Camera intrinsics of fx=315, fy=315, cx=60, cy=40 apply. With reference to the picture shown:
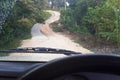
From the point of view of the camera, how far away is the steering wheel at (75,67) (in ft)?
1.69

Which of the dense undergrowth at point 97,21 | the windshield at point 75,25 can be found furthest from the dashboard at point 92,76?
the dense undergrowth at point 97,21

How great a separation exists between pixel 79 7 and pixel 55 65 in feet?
4.98

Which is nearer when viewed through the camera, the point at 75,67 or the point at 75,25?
the point at 75,67

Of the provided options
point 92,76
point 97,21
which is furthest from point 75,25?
point 92,76

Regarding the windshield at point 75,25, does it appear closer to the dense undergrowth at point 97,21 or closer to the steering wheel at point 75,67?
the dense undergrowth at point 97,21

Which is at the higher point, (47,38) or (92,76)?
(92,76)

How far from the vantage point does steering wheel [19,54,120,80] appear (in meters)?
0.51

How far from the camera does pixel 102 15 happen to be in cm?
213

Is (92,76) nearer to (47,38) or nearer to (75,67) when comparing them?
(75,67)

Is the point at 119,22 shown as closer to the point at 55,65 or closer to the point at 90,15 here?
the point at 90,15

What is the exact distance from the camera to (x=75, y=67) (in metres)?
0.52

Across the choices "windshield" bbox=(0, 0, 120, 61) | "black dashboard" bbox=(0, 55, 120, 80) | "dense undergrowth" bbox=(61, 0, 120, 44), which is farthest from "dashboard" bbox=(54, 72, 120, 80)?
"dense undergrowth" bbox=(61, 0, 120, 44)

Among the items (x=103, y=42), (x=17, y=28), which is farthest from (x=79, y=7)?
(x=17, y=28)

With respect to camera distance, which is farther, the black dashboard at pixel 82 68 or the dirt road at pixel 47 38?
the dirt road at pixel 47 38
